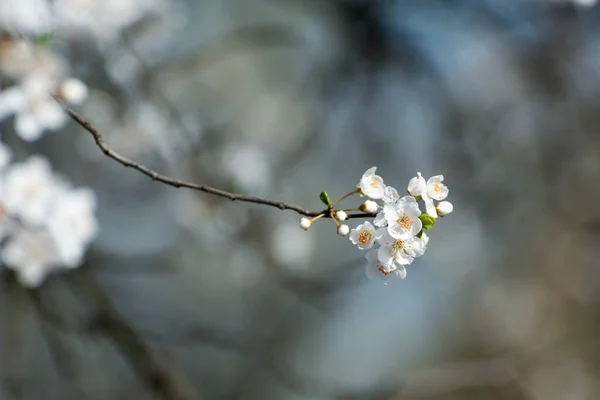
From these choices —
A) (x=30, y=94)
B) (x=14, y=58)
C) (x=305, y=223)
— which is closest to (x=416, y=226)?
(x=305, y=223)

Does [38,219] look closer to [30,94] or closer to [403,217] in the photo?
[30,94]

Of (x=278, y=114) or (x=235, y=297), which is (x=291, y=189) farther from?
(x=235, y=297)

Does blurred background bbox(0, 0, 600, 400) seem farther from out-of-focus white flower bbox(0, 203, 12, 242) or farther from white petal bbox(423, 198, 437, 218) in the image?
white petal bbox(423, 198, 437, 218)

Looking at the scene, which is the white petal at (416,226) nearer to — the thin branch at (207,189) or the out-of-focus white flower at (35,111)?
the thin branch at (207,189)

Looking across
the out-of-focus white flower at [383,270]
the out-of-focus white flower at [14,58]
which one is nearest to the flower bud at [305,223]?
the out-of-focus white flower at [383,270]

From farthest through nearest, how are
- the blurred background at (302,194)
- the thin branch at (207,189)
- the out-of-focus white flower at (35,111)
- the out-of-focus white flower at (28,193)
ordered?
the blurred background at (302,194) → the out-of-focus white flower at (28,193) → the out-of-focus white flower at (35,111) → the thin branch at (207,189)

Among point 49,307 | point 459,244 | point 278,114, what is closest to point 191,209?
point 49,307
